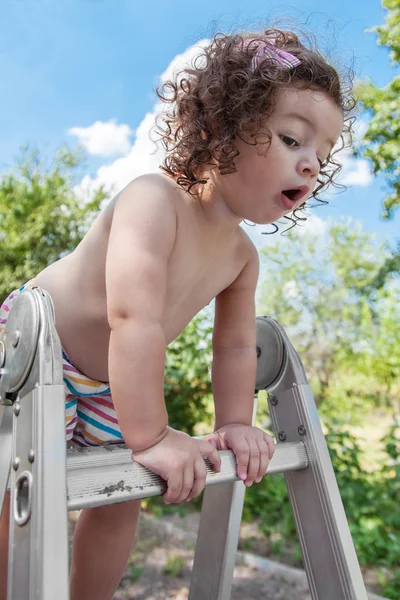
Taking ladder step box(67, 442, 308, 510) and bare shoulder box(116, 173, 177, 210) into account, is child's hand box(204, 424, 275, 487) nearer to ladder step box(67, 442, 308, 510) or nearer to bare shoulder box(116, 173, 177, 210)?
ladder step box(67, 442, 308, 510)

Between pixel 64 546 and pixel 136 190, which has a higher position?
pixel 136 190

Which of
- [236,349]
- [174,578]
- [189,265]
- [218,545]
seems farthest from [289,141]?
[174,578]

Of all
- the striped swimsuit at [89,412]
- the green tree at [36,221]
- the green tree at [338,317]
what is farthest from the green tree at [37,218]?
the striped swimsuit at [89,412]

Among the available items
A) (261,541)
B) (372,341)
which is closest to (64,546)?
(261,541)

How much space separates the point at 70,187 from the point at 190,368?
6040 millimetres

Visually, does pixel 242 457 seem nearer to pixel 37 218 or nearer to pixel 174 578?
pixel 174 578

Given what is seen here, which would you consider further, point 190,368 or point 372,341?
point 372,341

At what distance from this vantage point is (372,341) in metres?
5.59

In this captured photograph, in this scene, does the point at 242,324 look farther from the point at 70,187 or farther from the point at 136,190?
the point at 70,187

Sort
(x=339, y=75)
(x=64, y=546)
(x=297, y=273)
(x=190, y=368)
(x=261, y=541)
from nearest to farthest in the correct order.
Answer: (x=64, y=546) < (x=339, y=75) < (x=261, y=541) < (x=190, y=368) < (x=297, y=273)

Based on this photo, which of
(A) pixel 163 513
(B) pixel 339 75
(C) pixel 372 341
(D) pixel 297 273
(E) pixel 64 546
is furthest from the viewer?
(D) pixel 297 273

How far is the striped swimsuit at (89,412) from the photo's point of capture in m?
1.35

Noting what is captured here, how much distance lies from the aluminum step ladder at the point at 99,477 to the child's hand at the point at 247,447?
0.03m

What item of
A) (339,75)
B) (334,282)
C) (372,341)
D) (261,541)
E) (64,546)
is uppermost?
(334,282)
